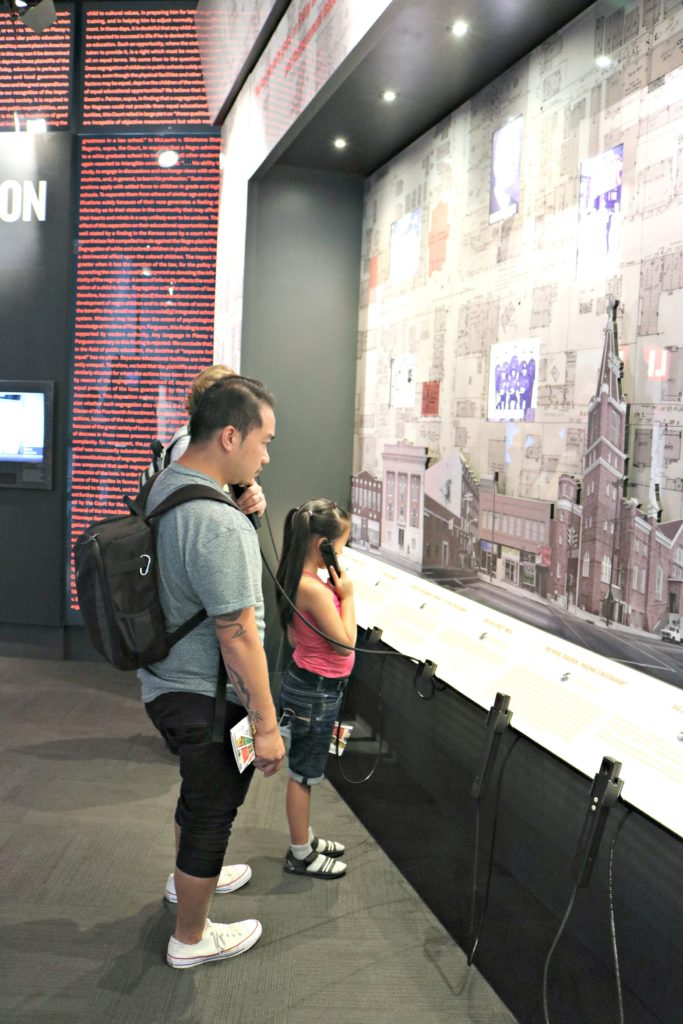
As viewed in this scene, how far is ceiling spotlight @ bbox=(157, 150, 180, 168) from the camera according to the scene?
5738mm

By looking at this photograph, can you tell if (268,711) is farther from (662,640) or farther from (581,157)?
(581,157)

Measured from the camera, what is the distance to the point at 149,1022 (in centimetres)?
226

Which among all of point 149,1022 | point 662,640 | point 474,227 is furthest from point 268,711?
point 474,227

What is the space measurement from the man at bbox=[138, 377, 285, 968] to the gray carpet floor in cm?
31

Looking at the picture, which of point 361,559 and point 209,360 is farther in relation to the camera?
point 209,360

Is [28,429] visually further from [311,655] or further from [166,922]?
[166,922]

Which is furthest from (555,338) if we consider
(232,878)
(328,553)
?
(232,878)

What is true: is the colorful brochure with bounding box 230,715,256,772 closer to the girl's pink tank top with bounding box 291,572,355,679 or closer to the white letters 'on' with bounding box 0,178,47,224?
the girl's pink tank top with bounding box 291,572,355,679

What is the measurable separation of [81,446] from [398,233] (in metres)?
2.67

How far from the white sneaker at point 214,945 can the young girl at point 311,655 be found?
1.53 ft

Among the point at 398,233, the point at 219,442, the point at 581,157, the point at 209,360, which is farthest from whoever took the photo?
the point at 209,360

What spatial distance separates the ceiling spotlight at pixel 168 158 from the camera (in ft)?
18.8

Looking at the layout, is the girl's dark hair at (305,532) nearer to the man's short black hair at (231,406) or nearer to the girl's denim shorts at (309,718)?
the girl's denim shorts at (309,718)

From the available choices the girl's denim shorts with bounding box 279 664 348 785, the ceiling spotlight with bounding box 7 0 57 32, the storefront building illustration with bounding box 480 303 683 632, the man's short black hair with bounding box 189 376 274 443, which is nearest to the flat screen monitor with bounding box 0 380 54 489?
the ceiling spotlight with bounding box 7 0 57 32
